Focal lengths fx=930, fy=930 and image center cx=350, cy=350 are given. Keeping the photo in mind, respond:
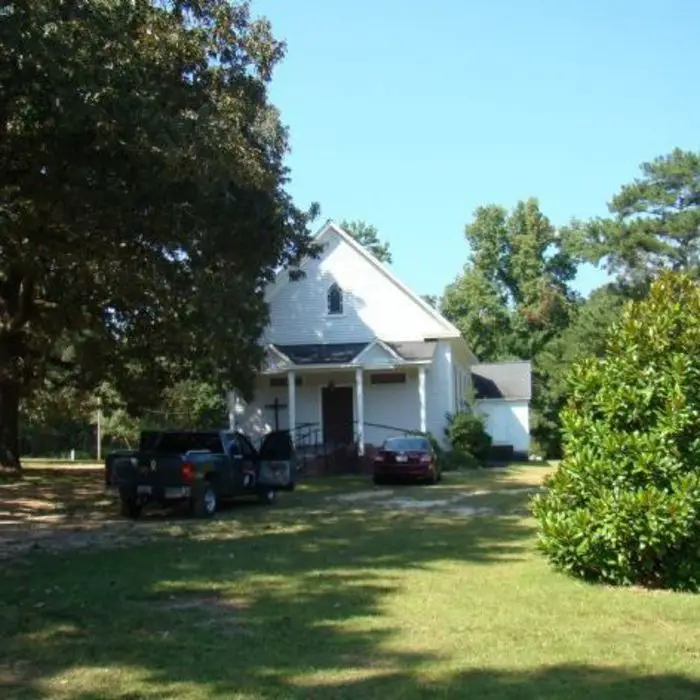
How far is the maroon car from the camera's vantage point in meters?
27.2

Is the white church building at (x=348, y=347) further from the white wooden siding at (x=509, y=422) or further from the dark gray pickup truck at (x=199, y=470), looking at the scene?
the dark gray pickup truck at (x=199, y=470)

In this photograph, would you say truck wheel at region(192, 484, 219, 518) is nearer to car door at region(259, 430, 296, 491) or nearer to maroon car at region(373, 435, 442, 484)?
car door at region(259, 430, 296, 491)

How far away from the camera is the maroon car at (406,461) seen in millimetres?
27156

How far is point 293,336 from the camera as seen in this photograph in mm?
36906

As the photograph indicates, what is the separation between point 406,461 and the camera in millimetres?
27156

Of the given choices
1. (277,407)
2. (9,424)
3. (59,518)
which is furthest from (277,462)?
(277,407)

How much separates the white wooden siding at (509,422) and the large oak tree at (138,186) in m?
22.7

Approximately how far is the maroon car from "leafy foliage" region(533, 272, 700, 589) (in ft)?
54.2

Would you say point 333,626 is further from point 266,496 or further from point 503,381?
point 503,381

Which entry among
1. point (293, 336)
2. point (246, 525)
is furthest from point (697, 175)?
point (246, 525)

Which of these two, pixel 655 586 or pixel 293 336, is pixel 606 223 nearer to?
pixel 293 336

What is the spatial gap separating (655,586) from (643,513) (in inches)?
38.2

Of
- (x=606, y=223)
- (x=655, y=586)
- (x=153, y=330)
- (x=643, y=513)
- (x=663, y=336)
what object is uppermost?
(x=606, y=223)

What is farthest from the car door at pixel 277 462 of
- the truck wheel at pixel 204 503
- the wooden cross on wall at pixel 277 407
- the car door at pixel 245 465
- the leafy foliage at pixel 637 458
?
the wooden cross on wall at pixel 277 407
